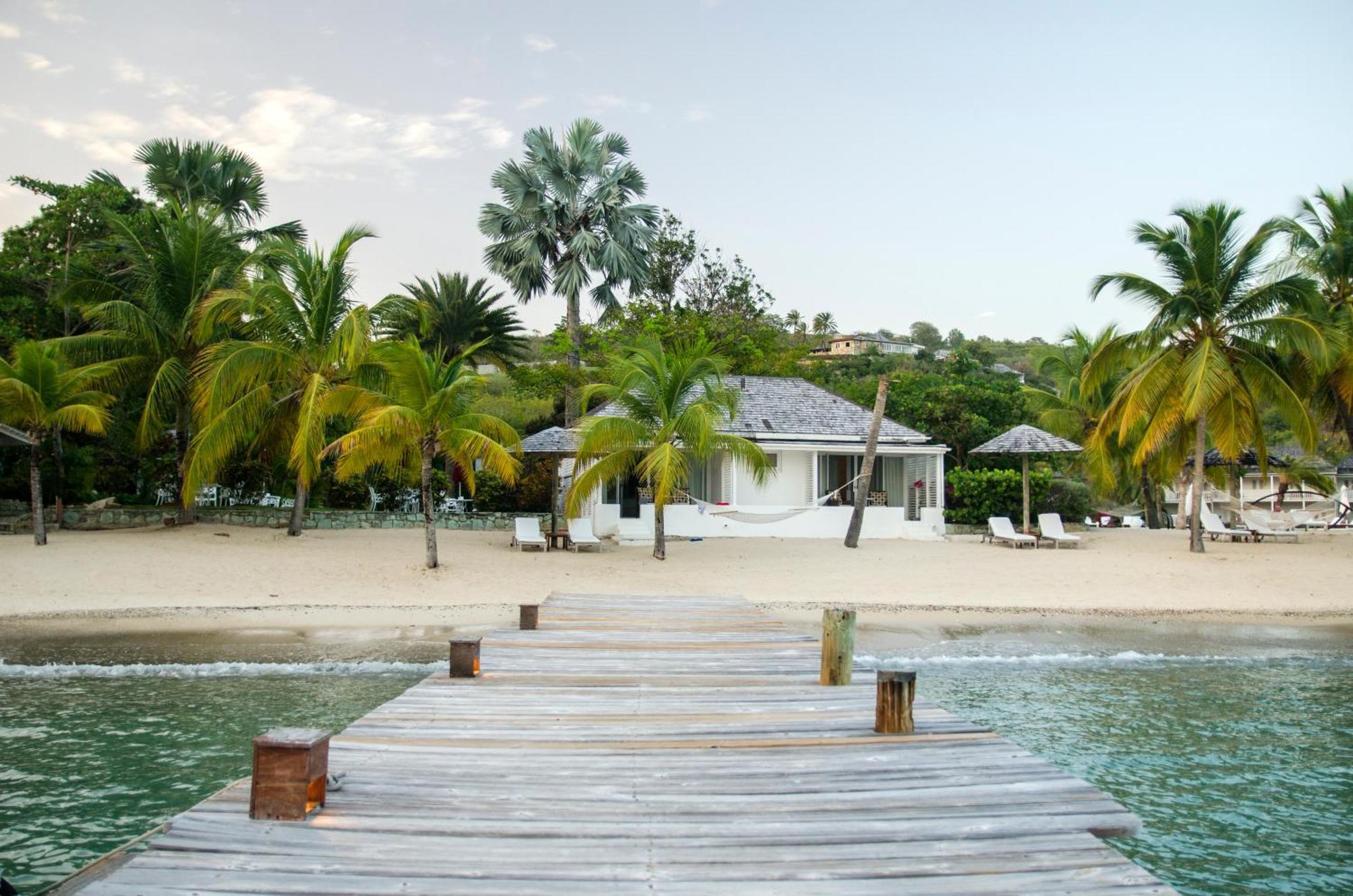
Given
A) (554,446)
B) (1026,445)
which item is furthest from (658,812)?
(1026,445)

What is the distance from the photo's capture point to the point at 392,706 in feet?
20.6

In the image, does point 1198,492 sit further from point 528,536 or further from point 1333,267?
point 528,536

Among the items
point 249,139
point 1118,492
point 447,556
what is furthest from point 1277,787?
point 1118,492

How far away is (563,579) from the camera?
1672cm

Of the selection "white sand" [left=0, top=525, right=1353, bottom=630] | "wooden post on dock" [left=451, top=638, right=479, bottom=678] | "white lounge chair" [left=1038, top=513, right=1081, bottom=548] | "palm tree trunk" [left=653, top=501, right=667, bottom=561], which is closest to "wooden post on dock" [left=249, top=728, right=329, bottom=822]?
"wooden post on dock" [left=451, top=638, right=479, bottom=678]

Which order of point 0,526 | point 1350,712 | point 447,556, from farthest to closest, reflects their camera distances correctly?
point 0,526, point 447,556, point 1350,712

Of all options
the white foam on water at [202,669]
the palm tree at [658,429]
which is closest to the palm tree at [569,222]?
the palm tree at [658,429]

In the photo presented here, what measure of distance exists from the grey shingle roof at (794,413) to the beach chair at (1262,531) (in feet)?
28.0

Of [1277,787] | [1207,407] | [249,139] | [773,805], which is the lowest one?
[1277,787]

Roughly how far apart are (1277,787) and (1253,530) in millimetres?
19325

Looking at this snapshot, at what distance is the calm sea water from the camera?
6.28 m

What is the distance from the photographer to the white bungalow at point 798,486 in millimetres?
23562

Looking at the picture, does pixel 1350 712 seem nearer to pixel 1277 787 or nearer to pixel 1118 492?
pixel 1277 787

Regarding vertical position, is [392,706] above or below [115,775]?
above
